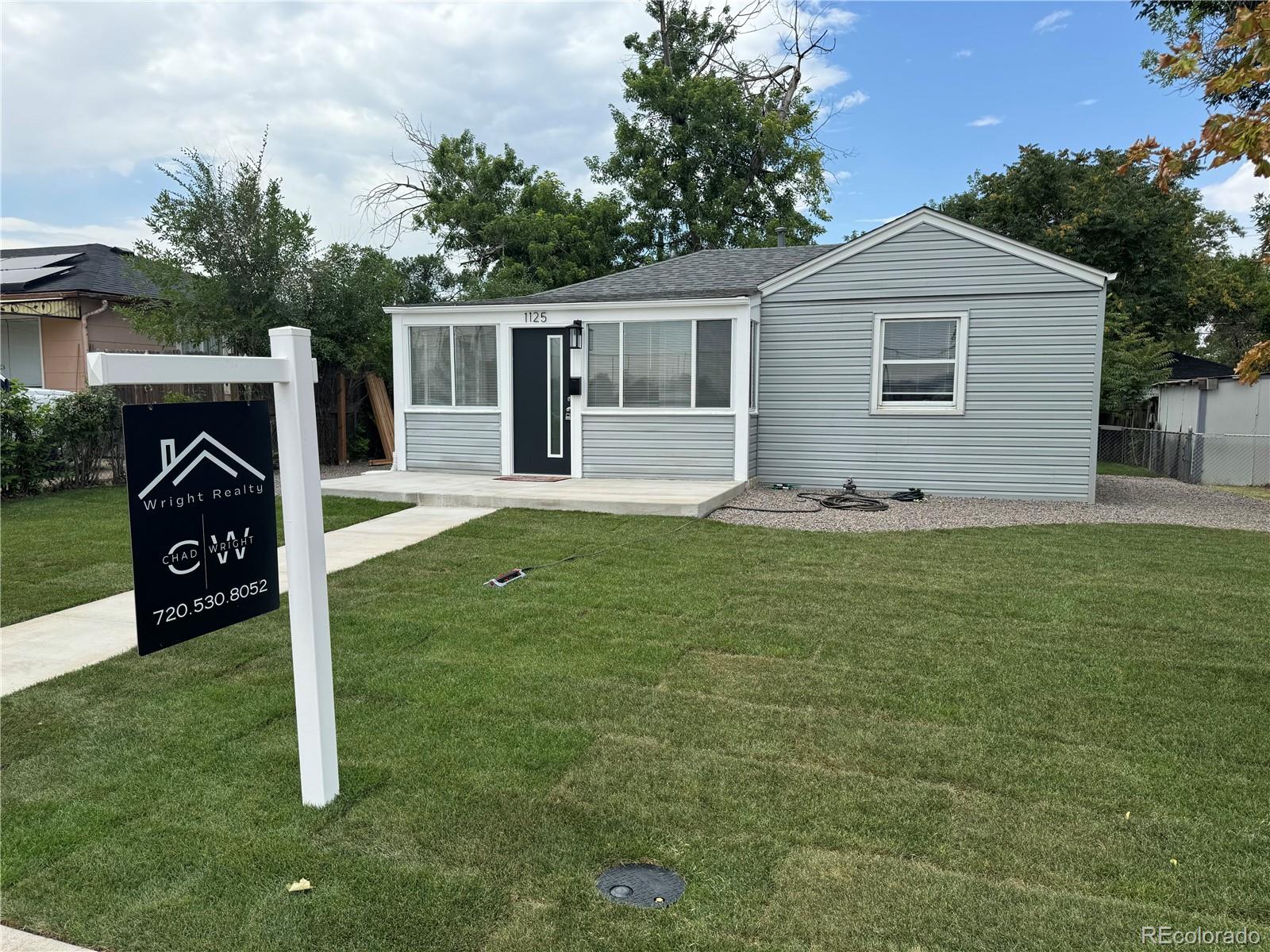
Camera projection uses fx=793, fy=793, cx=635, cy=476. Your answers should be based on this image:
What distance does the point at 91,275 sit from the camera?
58.1 ft

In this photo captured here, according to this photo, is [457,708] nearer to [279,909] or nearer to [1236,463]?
[279,909]

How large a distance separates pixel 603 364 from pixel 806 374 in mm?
2838

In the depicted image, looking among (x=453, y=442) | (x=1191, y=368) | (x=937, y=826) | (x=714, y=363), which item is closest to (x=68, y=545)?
(x=453, y=442)

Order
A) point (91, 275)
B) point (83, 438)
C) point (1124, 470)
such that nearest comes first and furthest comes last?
point (83, 438), point (1124, 470), point (91, 275)

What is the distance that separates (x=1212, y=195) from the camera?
29141 millimetres

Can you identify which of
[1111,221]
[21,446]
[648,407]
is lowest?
[21,446]

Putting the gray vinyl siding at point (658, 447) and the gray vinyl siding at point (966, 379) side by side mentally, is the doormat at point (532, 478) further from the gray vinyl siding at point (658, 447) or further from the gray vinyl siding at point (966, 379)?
the gray vinyl siding at point (966, 379)

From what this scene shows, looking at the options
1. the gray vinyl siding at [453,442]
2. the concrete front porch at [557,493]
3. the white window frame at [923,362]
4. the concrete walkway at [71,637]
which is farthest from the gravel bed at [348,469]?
the white window frame at [923,362]

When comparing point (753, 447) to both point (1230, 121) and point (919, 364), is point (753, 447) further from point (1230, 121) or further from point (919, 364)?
point (1230, 121)

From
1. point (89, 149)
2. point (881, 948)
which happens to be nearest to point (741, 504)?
point (881, 948)

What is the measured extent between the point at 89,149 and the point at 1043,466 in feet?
53.5

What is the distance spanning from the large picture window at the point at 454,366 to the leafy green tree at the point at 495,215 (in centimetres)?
1166

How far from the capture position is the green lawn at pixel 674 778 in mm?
2232

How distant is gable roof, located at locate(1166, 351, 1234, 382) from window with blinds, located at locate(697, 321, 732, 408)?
1473 centimetres
